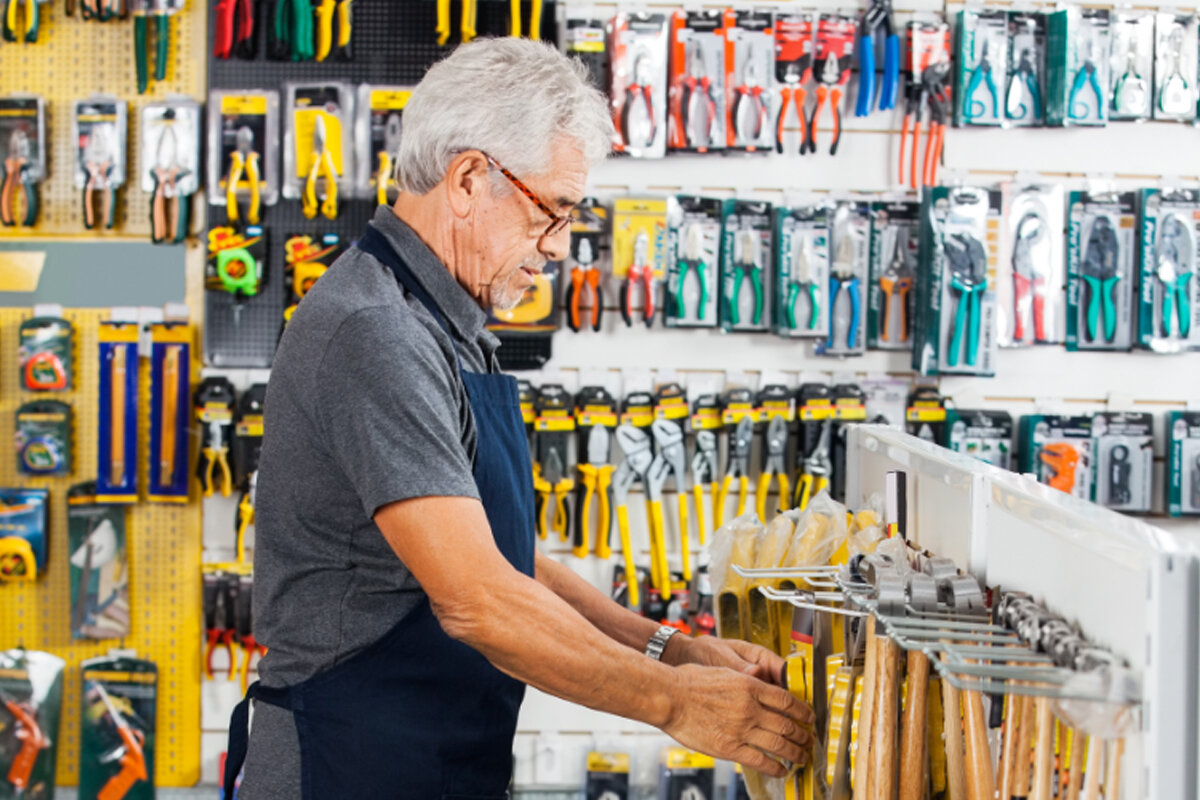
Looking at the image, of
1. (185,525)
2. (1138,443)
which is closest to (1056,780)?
(1138,443)

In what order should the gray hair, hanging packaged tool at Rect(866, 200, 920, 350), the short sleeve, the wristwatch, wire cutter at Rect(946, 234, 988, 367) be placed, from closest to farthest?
the short sleeve, the gray hair, the wristwatch, wire cutter at Rect(946, 234, 988, 367), hanging packaged tool at Rect(866, 200, 920, 350)

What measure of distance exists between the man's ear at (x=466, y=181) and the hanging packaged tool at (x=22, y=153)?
8.34ft

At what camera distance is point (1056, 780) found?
1.08 meters

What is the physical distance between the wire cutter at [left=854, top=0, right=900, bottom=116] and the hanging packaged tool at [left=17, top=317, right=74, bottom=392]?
8.61ft

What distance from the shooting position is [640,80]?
11.3 feet

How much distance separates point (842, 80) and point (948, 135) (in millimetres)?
415

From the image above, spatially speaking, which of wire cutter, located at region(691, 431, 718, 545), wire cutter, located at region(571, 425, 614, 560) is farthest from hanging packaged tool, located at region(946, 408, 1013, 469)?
wire cutter, located at region(571, 425, 614, 560)

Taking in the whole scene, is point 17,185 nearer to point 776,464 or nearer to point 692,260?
point 692,260

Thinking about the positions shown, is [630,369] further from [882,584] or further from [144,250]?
[882,584]

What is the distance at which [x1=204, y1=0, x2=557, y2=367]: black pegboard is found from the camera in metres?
3.51

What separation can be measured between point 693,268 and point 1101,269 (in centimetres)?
129

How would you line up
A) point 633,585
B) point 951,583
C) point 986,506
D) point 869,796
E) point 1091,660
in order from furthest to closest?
point 633,585, point 986,506, point 951,583, point 869,796, point 1091,660

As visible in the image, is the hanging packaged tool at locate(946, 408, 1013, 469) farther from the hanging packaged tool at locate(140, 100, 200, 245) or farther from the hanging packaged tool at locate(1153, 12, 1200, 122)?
the hanging packaged tool at locate(140, 100, 200, 245)

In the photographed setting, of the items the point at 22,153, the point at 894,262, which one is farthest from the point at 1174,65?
the point at 22,153
